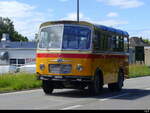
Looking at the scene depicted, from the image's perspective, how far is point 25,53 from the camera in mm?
74125

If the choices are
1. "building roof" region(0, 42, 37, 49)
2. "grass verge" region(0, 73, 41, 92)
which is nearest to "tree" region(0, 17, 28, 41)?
"building roof" region(0, 42, 37, 49)

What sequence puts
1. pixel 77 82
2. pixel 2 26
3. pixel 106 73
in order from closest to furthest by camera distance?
1. pixel 77 82
2. pixel 106 73
3. pixel 2 26

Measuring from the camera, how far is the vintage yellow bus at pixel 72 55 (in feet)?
57.7

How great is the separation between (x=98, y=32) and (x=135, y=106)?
4.84 metres

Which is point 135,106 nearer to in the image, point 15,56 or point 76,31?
point 76,31

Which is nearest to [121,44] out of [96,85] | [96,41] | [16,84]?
[96,41]

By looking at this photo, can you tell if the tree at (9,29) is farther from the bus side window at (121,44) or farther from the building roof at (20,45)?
the bus side window at (121,44)

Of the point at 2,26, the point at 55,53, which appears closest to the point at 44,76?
the point at 55,53

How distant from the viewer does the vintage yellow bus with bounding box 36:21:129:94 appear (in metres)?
17.6

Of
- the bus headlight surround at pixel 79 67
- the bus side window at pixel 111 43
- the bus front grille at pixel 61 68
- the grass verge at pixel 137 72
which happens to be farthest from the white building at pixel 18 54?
the bus headlight surround at pixel 79 67

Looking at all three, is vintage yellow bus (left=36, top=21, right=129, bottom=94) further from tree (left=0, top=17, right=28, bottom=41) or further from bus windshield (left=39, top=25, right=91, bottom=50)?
tree (left=0, top=17, right=28, bottom=41)

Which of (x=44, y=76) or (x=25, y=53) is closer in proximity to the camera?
(x=44, y=76)

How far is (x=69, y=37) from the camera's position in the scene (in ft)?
59.0

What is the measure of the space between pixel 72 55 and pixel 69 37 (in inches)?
31.1
